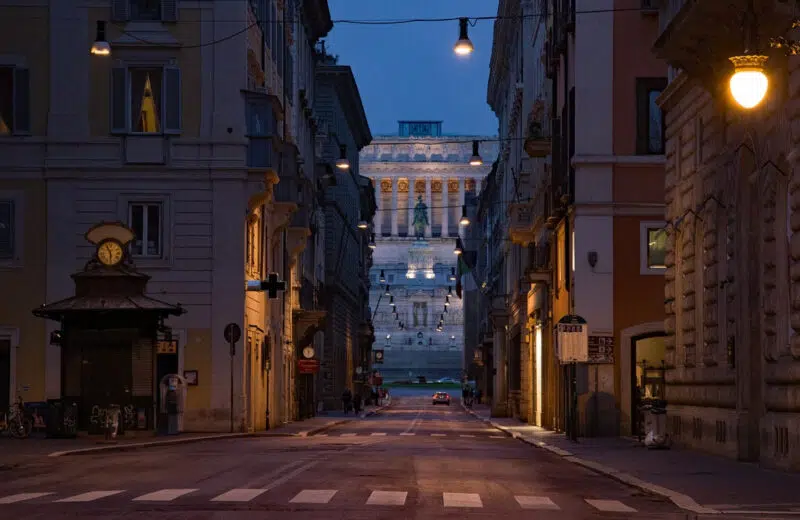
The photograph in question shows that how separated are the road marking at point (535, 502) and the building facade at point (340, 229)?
207ft

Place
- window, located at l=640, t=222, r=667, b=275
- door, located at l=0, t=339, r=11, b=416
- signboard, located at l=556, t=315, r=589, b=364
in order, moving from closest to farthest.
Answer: signboard, located at l=556, t=315, r=589, b=364 < window, located at l=640, t=222, r=667, b=275 < door, located at l=0, t=339, r=11, b=416

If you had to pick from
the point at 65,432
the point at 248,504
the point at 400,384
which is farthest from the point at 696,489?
the point at 400,384

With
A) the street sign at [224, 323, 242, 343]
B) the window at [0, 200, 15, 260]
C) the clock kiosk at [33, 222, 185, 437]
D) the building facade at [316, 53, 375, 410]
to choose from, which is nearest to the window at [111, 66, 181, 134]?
the window at [0, 200, 15, 260]

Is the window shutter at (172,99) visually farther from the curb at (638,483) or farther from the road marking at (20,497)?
the road marking at (20,497)

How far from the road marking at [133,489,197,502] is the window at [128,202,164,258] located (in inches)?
1131

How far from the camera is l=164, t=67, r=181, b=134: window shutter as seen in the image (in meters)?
48.0

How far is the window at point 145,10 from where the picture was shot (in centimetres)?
4803

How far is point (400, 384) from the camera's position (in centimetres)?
17862

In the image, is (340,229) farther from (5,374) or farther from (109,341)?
(109,341)

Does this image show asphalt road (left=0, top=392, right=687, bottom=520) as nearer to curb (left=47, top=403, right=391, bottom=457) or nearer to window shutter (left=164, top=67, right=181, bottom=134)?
curb (left=47, top=403, right=391, bottom=457)

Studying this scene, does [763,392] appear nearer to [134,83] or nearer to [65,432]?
[65,432]

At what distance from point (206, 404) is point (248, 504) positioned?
3016cm

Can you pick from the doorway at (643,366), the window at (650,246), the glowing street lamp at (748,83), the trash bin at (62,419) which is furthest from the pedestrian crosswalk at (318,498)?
the window at (650,246)

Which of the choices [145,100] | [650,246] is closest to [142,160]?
[145,100]
